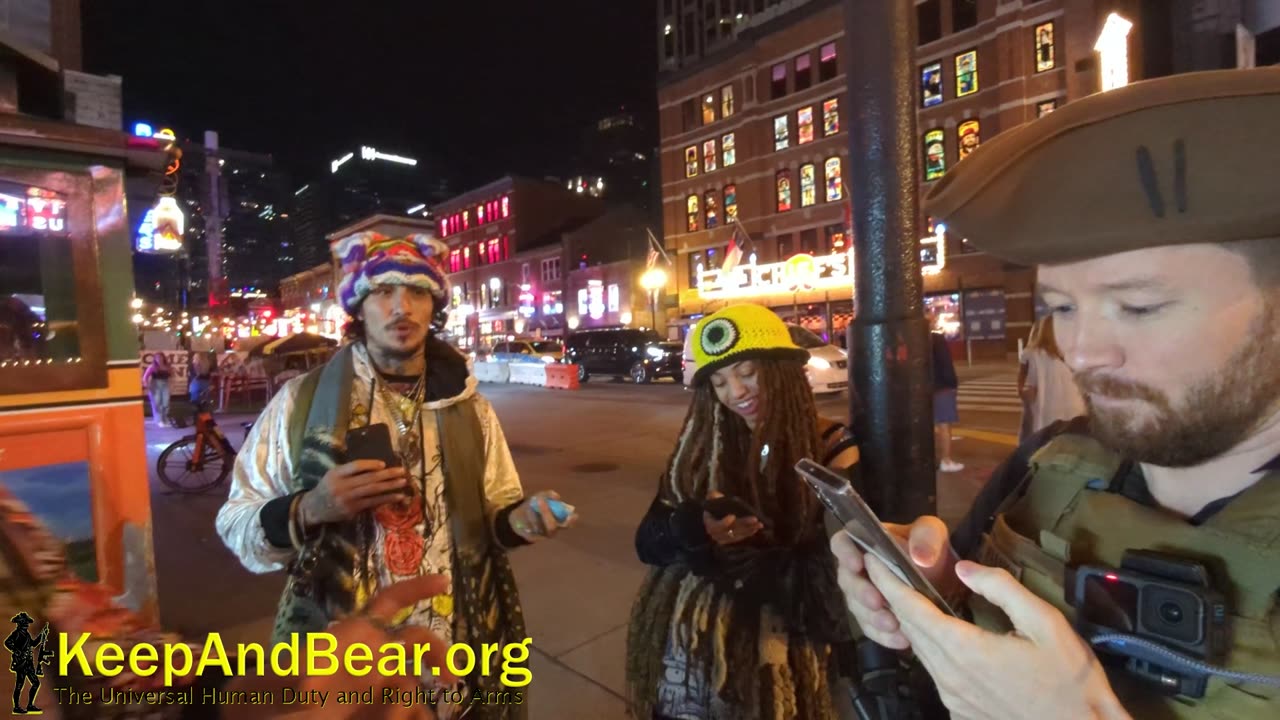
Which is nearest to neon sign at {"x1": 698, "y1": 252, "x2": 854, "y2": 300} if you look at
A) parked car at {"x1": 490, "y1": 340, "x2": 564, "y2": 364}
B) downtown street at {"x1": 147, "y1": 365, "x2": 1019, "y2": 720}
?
parked car at {"x1": 490, "y1": 340, "x2": 564, "y2": 364}

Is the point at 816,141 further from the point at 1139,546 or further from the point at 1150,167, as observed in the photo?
the point at 1139,546

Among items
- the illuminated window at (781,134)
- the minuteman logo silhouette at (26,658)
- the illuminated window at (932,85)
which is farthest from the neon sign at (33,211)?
the illuminated window at (781,134)

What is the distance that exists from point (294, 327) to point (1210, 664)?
46183 millimetres

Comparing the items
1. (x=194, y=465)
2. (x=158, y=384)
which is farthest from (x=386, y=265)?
(x=158, y=384)

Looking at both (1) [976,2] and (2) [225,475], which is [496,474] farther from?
(1) [976,2]

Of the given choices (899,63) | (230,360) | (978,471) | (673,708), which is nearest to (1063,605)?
(673,708)

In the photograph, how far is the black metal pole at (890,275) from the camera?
2.67 m

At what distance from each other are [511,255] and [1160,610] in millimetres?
48704

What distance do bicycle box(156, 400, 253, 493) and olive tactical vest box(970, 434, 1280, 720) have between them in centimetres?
919

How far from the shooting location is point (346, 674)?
111 cm

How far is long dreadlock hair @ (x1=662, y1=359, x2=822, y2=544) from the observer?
6.82ft

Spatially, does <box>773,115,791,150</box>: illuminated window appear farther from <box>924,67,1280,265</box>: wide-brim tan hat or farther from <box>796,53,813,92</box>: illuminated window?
<box>924,67,1280,265</box>: wide-brim tan hat

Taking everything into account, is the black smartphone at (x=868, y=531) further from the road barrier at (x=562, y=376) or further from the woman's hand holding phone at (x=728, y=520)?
the road barrier at (x=562, y=376)

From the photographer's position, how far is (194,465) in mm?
8430
